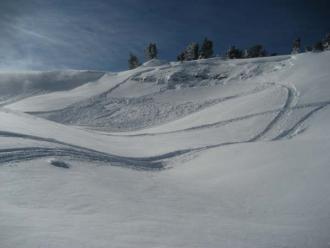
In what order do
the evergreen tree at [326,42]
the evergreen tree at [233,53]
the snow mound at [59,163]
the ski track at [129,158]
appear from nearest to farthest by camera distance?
the snow mound at [59,163], the ski track at [129,158], the evergreen tree at [326,42], the evergreen tree at [233,53]

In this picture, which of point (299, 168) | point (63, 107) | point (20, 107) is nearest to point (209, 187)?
point (299, 168)

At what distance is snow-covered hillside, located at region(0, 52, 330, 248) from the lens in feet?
20.7

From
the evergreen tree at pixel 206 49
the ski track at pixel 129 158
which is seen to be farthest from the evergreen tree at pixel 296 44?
the ski track at pixel 129 158

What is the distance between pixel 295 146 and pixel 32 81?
52102 millimetres

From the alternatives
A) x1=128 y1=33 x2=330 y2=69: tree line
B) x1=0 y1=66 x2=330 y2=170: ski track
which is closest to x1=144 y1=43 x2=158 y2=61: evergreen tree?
x1=128 y1=33 x2=330 y2=69: tree line

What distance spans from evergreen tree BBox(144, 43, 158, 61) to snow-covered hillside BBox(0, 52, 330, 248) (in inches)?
2026

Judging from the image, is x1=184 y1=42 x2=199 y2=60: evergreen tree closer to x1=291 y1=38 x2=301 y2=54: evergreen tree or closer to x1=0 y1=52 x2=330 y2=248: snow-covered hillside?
x1=291 y1=38 x2=301 y2=54: evergreen tree

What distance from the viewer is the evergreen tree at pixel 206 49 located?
3093 inches

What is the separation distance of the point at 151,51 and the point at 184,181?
7224 cm

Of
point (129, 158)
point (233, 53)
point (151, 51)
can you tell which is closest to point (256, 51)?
point (233, 53)

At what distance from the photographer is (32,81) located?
57.6 meters

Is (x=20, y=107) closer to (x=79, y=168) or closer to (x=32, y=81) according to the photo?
(x=32, y=81)

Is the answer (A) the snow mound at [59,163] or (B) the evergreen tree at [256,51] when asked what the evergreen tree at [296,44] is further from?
(A) the snow mound at [59,163]

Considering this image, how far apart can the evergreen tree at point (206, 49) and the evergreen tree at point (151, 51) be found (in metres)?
11.4
